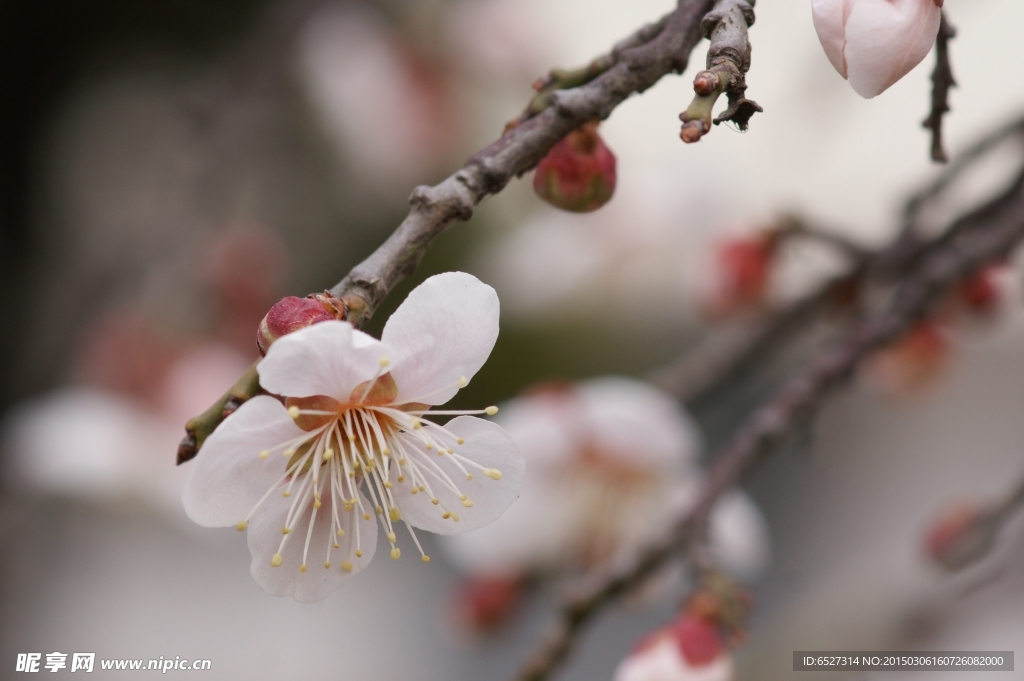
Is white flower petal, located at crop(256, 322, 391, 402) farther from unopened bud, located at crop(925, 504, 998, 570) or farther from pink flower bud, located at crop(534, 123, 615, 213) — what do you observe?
unopened bud, located at crop(925, 504, 998, 570)

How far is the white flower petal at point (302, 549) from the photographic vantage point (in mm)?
359

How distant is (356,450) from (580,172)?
148 millimetres

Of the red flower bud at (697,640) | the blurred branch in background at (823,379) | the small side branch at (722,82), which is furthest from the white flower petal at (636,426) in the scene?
the small side branch at (722,82)

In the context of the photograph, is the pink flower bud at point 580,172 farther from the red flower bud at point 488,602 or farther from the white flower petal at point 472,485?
the red flower bud at point 488,602

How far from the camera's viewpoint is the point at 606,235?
1196 millimetres

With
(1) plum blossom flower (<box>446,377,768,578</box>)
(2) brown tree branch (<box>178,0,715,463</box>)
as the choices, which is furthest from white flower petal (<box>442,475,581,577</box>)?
(2) brown tree branch (<box>178,0,715,463</box>)

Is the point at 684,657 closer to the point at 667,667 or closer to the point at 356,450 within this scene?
the point at 667,667

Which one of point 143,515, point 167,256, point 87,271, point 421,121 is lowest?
point 143,515

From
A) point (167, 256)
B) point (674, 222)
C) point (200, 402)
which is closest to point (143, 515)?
point (200, 402)

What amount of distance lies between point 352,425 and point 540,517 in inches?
17.8

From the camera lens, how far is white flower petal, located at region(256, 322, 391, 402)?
296mm

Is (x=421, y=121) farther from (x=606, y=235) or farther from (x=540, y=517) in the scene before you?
(x=540, y=517)

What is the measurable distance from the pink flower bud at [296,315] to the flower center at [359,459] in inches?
1.5

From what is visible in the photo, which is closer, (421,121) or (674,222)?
(674,222)
